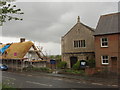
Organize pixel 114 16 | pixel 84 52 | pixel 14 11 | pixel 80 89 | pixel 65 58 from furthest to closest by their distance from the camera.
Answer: pixel 65 58 < pixel 84 52 < pixel 114 16 < pixel 80 89 < pixel 14 11

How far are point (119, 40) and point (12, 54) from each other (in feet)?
79.1

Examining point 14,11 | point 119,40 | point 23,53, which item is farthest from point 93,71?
point 14,11

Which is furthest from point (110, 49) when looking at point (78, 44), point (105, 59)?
point (78, 44)

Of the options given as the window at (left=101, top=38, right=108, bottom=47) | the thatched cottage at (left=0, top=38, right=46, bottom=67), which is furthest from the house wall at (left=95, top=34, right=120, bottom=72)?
the thatched cottage at (left=0, top=38, right=46, bottom=67)

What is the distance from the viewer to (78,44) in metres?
35.3

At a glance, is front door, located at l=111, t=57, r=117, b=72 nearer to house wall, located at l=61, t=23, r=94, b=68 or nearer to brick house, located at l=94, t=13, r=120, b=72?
brick house, located at l=94, t=13, r=120, b=72

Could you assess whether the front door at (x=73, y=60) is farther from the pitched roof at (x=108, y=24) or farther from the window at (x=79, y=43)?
the pitched roof at (x=108, y=24)

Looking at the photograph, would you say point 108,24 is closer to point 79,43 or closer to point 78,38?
point 78,38

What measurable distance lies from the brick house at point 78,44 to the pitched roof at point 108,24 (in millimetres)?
4725

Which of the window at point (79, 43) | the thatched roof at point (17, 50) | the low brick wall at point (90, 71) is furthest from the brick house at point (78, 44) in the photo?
the thatched roof at point (17, 50)

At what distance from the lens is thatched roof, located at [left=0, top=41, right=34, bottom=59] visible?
124 feet

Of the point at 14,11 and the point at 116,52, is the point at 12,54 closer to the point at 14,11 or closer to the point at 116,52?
the point at 116,52

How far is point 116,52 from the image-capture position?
25.5 m

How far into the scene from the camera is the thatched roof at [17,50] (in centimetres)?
3772
